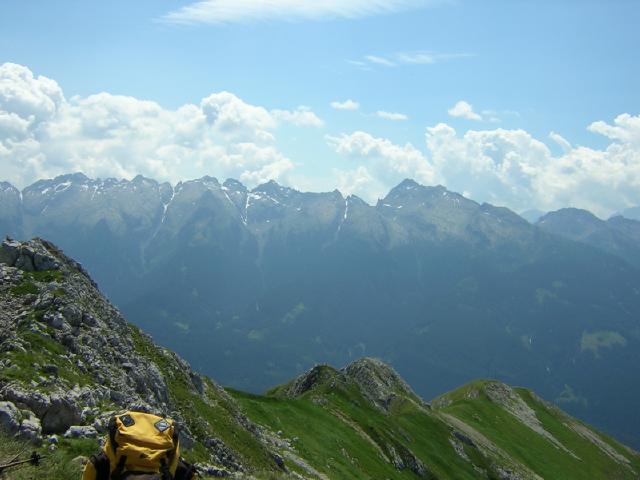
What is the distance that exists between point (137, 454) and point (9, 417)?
13661mm

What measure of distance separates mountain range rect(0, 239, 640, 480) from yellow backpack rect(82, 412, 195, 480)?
22.8 feet

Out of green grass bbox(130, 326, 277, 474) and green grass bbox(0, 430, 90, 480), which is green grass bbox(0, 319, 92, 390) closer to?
green grass bbox(0, 430, 90, 480)

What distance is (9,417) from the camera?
21.8 metres

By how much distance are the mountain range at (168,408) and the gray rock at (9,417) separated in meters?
0.05

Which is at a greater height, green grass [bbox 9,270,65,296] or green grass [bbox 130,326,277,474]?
green grass [bbox 9,270,65,296]

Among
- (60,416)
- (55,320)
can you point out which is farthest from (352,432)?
(60,416)

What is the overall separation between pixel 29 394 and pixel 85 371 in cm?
868

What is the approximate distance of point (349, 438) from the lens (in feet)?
244


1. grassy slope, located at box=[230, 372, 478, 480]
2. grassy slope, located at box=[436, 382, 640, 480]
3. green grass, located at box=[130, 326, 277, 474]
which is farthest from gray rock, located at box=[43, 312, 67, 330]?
grassy slope, located at box=[436, 382, 640, 480]

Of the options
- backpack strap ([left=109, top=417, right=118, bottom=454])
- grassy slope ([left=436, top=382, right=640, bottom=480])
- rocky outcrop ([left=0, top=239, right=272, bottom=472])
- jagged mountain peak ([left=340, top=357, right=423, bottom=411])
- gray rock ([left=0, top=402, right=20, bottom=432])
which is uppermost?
backpack strap ([left=109, top=417, right=118, bottom=454])

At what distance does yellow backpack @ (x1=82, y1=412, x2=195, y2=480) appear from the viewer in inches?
436

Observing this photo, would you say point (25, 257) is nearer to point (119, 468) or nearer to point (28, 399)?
point (28, 399)

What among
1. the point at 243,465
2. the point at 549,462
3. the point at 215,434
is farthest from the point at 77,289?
the point at 549,462

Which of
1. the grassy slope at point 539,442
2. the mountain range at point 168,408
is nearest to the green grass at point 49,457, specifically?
the mountain range at point 168,408
